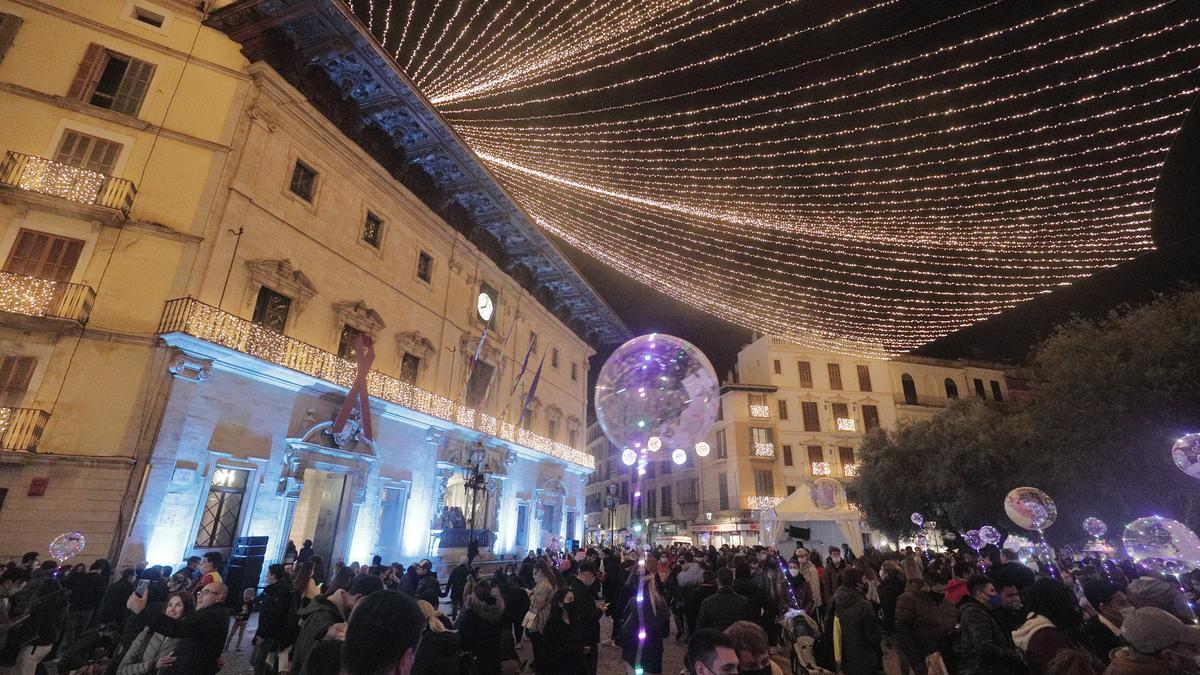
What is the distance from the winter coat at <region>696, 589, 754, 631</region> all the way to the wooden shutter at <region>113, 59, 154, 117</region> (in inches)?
625

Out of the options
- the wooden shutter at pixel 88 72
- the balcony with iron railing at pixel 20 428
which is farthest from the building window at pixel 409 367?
the wooden shutter at pixel 88 72

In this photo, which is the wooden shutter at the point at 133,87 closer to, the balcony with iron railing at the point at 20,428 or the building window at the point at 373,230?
the building window at the point at 373,230

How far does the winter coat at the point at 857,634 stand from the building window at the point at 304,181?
15704 mm

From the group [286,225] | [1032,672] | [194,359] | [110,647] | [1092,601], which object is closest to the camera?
[1032,672]

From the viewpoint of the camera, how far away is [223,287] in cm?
1259

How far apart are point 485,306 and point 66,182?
43.4ft

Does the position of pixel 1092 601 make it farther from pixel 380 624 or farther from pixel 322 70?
pixel 322 70

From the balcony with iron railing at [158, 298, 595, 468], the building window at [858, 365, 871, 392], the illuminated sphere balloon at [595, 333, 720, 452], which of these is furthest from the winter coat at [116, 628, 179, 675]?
the building window at [858, 365, 871, 392]

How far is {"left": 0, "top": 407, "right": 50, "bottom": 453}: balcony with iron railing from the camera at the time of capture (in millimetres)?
9648

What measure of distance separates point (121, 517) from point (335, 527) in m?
5.27

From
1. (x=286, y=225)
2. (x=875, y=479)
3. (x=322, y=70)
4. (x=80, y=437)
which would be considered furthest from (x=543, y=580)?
(x=875, y=479)

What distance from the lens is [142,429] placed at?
10719mm

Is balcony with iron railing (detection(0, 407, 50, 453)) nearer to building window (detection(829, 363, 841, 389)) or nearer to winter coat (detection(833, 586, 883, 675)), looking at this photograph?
winter coat (detection(833, 586, 883, 675))

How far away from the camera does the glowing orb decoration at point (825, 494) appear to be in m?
17.1
